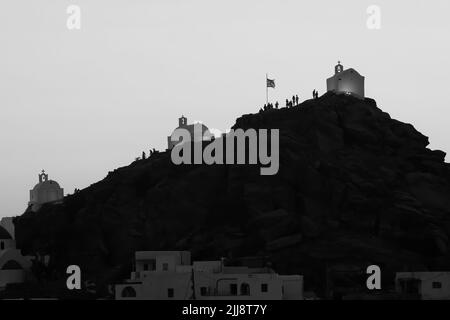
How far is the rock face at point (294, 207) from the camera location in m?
136

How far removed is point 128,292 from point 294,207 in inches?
1288

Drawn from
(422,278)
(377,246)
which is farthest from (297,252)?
(422,278)

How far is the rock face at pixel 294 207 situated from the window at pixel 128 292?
2154 cm

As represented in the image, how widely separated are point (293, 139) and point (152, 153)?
28.8m

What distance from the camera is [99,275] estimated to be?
469ft

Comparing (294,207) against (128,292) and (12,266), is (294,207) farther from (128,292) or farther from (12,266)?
(12,266)

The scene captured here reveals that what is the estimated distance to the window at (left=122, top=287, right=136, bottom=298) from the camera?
376 feet

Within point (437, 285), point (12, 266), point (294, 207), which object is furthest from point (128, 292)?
point (12, 266)

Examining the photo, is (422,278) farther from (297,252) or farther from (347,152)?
(347,152)

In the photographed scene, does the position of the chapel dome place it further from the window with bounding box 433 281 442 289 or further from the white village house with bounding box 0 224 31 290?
the window with bounding box 433 281 442 289

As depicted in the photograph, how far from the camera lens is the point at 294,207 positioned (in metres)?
141

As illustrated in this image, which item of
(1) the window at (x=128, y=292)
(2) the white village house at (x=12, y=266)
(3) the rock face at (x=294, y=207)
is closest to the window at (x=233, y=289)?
(1) the window at (x=128, y=292)
